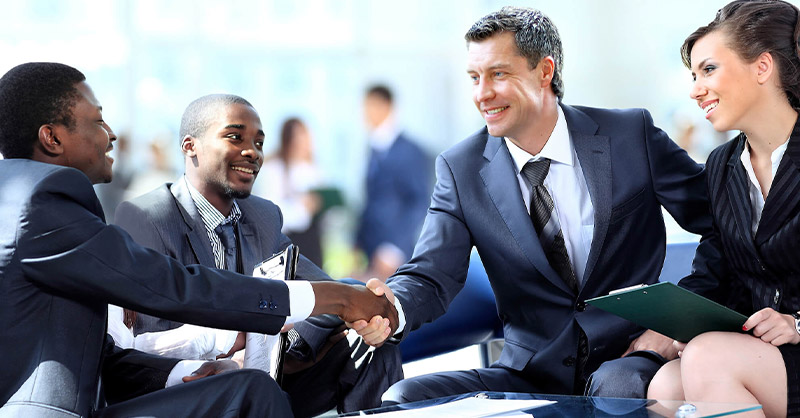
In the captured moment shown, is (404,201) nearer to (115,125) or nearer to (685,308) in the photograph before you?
(115,125)

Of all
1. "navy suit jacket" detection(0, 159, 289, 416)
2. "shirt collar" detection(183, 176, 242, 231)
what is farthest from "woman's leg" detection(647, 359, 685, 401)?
"shirt collar" detection(183, 176, 242, 231)

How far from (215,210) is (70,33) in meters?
4.80

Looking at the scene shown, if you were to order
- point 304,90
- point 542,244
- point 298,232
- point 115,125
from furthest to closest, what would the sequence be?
point 304,90 < point 115,125 < point 298,232 < point 542,244

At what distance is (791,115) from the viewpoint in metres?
2.30

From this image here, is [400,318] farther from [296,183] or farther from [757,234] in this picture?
[296,183]

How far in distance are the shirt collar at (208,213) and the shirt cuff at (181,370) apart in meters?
0.56

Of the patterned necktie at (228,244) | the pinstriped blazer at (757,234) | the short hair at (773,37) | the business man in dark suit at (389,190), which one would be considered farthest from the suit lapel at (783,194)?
the business man in dark suit at (389,190)

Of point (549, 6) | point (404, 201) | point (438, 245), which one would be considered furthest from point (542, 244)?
point (549, 6)

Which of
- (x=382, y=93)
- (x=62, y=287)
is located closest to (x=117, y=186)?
(x=382, y=93)

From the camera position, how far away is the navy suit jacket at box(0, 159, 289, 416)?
1.78 meters

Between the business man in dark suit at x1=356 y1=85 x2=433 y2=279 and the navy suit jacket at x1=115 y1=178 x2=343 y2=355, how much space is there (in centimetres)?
341

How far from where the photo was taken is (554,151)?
272 centimetres

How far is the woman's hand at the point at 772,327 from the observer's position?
2049 mm

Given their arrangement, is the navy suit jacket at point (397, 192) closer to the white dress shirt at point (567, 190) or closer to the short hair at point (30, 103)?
the white dress shirt at point (567, 190)
